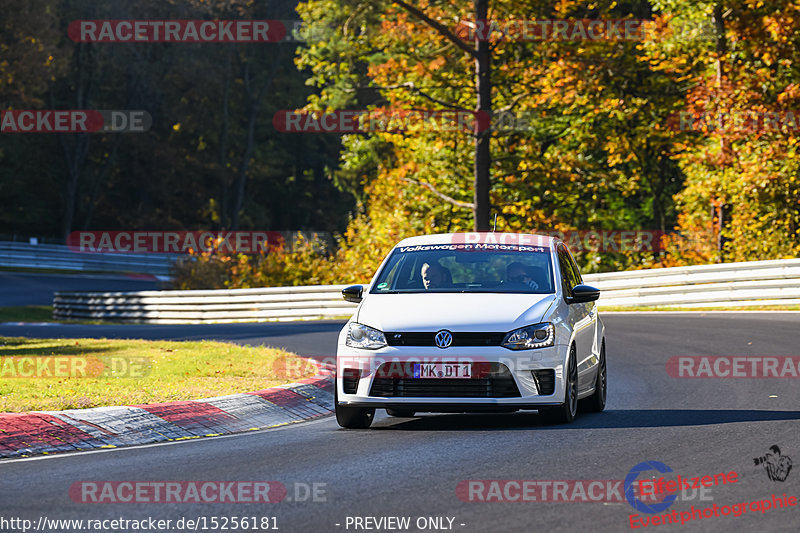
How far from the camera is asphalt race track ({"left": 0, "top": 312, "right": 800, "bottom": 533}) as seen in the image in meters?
6.75

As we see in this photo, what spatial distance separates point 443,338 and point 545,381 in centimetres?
93

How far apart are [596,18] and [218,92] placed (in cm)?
4296

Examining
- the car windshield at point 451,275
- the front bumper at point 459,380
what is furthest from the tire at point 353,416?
the car windshield at point 451,275

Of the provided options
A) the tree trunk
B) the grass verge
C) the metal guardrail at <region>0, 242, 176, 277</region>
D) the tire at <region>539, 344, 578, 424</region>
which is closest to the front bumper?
the tire at <region>539, 344, 578, 424</region>

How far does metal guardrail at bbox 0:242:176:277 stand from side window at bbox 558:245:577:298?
47.8 metres

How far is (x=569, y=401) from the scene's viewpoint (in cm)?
1045

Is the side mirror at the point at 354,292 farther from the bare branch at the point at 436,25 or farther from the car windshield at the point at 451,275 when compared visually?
the bare branch at the point at 436,25

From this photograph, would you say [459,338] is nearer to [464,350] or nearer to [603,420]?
[464,350]

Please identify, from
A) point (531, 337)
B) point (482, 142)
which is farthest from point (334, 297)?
point (531, 337)

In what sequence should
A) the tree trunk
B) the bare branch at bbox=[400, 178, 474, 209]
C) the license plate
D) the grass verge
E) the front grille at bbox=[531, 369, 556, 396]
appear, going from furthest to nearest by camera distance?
the bare branch at bbox=[400, 178, 474, 209] < the tree trunk < the grass verge < the front grille at bbox=[531, 369, 556, 396] < the license plate

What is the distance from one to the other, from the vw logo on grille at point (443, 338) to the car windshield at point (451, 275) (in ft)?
3.40

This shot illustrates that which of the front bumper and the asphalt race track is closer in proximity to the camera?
the asphalt race track

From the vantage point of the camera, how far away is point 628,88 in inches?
1535

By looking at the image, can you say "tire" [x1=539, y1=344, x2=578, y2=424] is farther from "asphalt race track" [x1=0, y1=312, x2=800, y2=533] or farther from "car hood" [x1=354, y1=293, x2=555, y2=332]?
"car hood" [x1=354, y1=293, x2=555, y2=332]
